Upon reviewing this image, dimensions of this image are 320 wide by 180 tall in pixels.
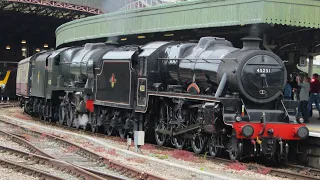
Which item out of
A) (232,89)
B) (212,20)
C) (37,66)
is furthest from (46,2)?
(232,89)

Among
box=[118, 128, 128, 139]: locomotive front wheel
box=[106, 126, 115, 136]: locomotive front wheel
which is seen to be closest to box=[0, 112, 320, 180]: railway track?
box=[118, 128, 128, 139]: locomotive front wheel

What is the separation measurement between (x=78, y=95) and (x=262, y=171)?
9.26 m

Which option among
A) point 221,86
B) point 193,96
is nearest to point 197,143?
point 193,96

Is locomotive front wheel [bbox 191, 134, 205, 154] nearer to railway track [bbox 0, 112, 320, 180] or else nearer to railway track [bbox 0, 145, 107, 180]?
railway track [bbox 0, 112, 320, 180]

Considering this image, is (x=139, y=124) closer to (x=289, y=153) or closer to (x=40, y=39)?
(x=289, y=153)

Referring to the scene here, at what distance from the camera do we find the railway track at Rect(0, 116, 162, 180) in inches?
384

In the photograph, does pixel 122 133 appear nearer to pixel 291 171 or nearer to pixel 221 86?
pixel 221 86

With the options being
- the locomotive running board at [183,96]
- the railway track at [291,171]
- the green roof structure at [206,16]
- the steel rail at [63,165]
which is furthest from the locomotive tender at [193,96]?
the steel rail at [63,165]

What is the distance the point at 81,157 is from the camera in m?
12.5

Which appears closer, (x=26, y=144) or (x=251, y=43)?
(x=251, y=43)

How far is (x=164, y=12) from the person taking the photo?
18938 millimetres

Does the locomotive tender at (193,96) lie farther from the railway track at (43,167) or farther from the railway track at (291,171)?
the railway track at (43,167)

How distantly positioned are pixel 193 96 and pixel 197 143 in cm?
149

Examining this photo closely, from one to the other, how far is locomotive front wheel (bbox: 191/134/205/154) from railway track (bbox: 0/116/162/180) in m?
2.55
